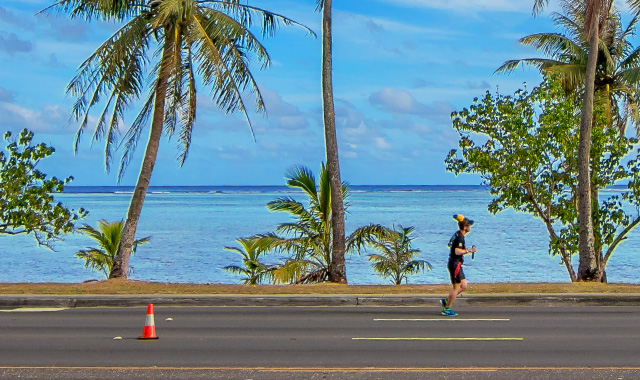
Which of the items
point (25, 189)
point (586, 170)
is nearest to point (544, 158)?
point (586, 170)

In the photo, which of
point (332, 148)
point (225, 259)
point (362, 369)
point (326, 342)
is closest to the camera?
point (362, 369)

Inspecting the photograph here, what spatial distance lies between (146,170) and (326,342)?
11.1 meters

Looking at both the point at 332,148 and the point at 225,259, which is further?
the point at 225,259

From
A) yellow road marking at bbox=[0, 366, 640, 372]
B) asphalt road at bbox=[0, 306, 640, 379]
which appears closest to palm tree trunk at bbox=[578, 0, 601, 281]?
asphalt road at bbox=[0, 306, 640, 379]

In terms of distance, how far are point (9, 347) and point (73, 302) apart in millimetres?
5096

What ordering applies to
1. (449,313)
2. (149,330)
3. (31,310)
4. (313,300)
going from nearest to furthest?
(149,330), (449,313), (31,310), (313,300)

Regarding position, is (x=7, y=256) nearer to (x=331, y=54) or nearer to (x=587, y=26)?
(x=331, y=54)

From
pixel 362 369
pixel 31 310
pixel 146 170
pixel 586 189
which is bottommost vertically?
pixel 362 369

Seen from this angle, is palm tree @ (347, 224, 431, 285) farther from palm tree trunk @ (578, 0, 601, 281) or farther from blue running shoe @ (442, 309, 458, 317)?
blue running shoe @ (442, 309, 458, 317)

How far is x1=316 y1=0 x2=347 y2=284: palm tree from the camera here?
19.8 meters

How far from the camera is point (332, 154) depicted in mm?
19828

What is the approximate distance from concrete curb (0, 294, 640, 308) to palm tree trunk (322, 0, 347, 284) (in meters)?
4.33

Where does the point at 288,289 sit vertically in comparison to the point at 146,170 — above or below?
below

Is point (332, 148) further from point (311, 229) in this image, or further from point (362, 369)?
point (362, 369)
